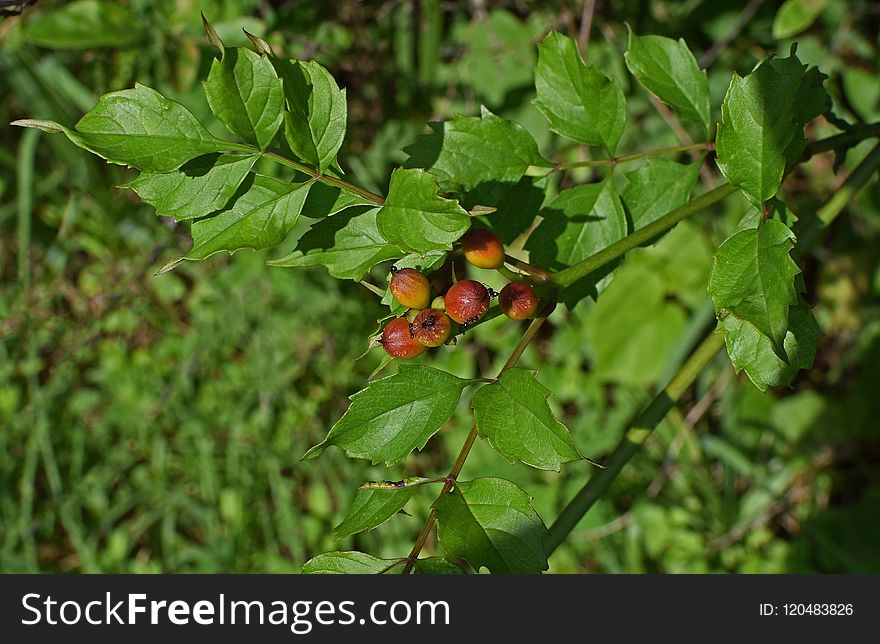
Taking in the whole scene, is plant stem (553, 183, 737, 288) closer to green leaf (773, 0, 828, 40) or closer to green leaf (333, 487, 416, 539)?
green leaf (333, 487, 416, 539)

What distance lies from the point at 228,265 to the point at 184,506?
115 centimetres

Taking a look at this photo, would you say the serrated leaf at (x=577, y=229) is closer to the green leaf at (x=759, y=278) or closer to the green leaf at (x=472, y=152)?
the green leaf at (x=472, y=152)

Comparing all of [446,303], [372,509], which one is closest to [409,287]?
[446,303]

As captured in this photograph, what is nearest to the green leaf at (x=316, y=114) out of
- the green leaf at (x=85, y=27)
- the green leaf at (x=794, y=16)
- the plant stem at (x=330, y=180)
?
the plant stem at (x=330, y=180)

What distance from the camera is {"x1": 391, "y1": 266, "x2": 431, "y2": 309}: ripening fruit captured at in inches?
46.2

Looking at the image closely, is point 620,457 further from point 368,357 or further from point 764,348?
point 368,357

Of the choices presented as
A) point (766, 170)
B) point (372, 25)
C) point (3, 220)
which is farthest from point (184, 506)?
point (766, 170)

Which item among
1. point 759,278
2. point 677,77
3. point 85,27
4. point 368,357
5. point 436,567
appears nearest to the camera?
point 759,278

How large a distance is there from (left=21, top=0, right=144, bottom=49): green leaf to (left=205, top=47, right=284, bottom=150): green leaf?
1.94 metres

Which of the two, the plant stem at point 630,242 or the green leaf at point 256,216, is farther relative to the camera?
the plant stem at point 630,242

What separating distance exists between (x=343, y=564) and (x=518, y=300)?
0.48 meters

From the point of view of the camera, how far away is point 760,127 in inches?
48.9

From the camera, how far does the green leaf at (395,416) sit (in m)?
1.25

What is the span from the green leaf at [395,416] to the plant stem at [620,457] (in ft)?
1.04
